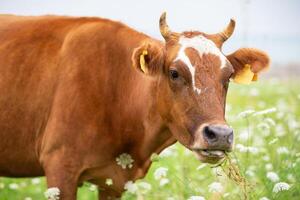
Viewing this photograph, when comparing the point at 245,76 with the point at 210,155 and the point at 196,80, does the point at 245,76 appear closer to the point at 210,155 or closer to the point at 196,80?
the point at 196,80

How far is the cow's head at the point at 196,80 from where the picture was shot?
5.43 metres

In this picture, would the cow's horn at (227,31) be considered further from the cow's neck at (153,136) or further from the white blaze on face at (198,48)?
the cow's neck at (153,136)

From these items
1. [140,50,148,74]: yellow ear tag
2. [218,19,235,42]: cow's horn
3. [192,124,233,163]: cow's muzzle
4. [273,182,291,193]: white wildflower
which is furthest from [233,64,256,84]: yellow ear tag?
[192,124,233,163]: cow's muzzle

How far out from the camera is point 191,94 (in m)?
5.68

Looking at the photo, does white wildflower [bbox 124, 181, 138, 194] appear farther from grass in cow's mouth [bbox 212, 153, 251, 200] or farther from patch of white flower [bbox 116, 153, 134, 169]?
grass in cow's mouth [bbox 212, 153, 251, 200]

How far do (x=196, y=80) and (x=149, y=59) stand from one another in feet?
Result: 1.97

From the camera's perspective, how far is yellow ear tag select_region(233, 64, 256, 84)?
6.40 metres

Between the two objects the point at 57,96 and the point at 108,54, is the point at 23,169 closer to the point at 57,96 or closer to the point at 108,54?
the point at 57,96

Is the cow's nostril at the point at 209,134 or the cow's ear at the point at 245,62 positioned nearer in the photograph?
the cow's nostril at the point at 209,134

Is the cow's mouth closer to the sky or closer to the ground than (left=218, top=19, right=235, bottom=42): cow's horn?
closer to the ground

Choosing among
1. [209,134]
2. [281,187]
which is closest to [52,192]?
[209,134]

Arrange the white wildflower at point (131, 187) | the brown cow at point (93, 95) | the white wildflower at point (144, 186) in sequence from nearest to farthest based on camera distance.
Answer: the brown cow at point (93, 95) → the white wildflower at point (131, 187) → the white wildflower at point (144, 186)

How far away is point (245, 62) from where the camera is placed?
6.44 m

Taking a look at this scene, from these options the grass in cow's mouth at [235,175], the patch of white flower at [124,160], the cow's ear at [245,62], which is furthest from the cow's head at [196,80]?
the patch of white flower at [124,160]
